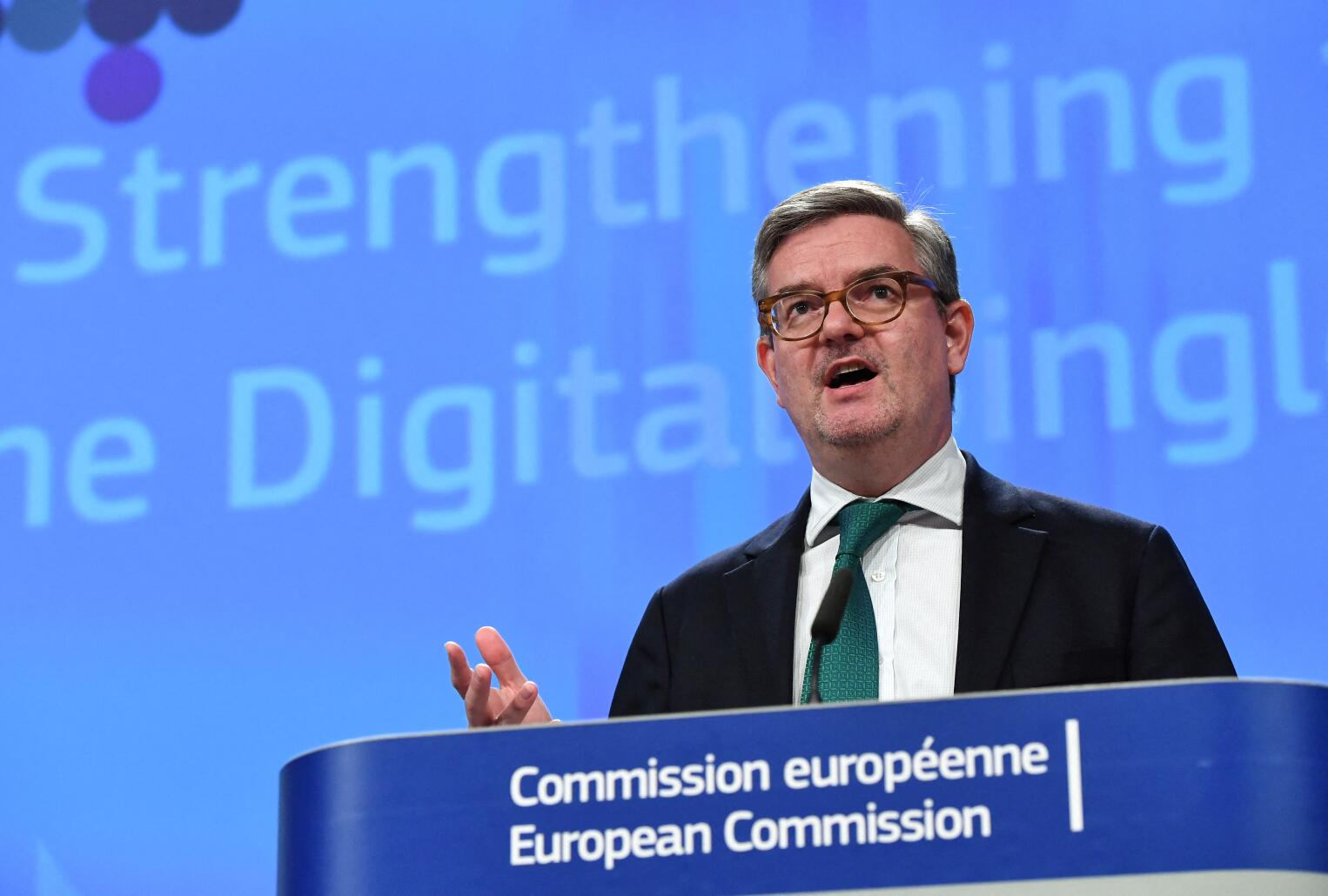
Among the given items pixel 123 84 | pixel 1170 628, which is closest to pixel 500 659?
pixel 1170 628

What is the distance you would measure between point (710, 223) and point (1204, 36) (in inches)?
37.3

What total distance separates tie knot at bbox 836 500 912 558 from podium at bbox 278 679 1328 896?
2.75 ft

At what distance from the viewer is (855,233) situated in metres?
2.34

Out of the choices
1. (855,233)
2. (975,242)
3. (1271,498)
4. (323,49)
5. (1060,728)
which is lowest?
(1060,728)

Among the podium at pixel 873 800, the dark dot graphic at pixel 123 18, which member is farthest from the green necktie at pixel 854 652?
the dark dot graphic at pixel 123 18

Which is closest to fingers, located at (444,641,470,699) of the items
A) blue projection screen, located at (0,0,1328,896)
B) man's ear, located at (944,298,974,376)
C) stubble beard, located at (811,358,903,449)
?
stubble beard, located at (811,358,903,449)

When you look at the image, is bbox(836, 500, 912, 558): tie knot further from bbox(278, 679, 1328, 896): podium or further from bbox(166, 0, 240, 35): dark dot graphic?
bbox(166, 0, 240, 35): dark dot graphic

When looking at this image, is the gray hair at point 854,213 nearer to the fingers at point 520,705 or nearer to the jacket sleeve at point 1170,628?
the jacket sleeve at point 1170,628

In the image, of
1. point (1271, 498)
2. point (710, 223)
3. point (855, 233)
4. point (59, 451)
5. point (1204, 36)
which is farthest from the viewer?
point (59, 451)

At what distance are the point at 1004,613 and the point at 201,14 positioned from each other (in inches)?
97.4

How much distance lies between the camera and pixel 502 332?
3352 millimetres

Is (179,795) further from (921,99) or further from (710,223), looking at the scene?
(921,99)

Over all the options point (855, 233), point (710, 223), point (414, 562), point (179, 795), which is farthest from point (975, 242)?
point (179, 795)

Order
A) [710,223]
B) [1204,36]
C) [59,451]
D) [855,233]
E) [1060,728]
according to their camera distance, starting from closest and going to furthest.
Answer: [1060,728], [855,233], [1204,36], [710,223], [59,451]
